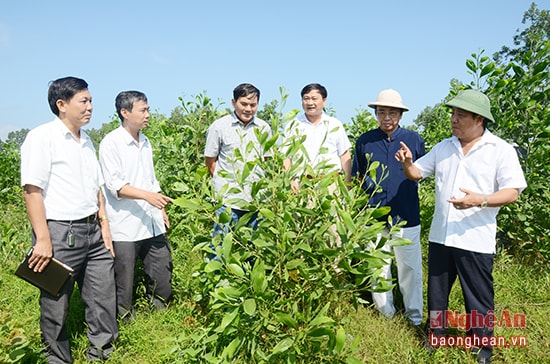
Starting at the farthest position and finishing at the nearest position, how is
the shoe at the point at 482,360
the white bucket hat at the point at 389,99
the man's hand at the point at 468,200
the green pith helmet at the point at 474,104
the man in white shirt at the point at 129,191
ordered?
the white bucket hat at the point at 389,99 < the man in white shirt at the point at 129,191 < the shoe at the point at 482,360 < the green pith helmet at the point at 474,104 < the man's hand at the point at 468,200

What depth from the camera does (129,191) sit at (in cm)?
290

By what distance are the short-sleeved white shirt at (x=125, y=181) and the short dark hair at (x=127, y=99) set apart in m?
0.16

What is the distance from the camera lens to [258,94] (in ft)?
11.0

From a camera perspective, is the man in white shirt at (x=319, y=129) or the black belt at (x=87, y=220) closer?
the black belt at (x=87, y=220)

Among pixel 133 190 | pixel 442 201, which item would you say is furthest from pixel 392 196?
pixel 133 190

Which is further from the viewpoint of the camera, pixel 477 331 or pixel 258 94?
pixel 258 94

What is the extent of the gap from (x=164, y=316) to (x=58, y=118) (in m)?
1.61

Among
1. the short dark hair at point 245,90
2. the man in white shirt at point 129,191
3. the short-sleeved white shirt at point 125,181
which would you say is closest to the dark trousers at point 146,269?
the man in white shirt at point 129,191

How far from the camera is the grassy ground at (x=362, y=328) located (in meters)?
2.60

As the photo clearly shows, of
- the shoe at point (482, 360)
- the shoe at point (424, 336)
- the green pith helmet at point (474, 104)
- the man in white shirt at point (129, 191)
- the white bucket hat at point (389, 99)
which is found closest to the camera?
the green pith helmet at point (474, 104)

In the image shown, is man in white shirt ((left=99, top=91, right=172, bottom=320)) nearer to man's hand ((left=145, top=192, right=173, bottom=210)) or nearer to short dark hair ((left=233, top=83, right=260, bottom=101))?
man's hand ((left=145, top=192, right=173, bottom=210))

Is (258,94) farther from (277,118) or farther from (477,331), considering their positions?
(477,331)

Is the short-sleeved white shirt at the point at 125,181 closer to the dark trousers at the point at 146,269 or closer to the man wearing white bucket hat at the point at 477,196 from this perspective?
the dark trousers at the point at 146,269

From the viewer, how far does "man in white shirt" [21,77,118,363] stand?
7.85ft
